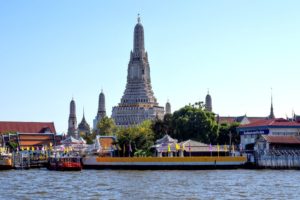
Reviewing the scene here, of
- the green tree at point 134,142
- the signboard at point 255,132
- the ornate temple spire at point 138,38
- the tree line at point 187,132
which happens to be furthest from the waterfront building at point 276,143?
the ornate temple spire at point 138,38

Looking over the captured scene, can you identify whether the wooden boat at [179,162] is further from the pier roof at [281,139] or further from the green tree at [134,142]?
the green tree at [134,142]

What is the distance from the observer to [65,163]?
74.2 m

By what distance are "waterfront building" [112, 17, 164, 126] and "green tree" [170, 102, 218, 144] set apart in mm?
61989

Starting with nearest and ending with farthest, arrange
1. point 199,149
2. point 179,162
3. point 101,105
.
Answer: point 179,162
point 199,149
point 101,105

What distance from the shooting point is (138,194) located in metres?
40.8

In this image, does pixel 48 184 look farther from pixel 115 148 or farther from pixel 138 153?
pixel 115 148

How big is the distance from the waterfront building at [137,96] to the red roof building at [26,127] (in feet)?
121

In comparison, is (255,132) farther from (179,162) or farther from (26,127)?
(26,127)

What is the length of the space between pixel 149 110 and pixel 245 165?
81.4 metres

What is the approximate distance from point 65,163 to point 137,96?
283 feet

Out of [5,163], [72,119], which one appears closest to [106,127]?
[5,163]

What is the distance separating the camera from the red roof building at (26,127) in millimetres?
Answer: 119875

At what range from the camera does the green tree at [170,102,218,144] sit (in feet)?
297

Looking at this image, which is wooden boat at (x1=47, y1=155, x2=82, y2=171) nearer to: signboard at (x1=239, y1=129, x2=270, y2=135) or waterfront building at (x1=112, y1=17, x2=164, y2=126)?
signboard at (x1=239, y1=129, x2=270, y2=135)
